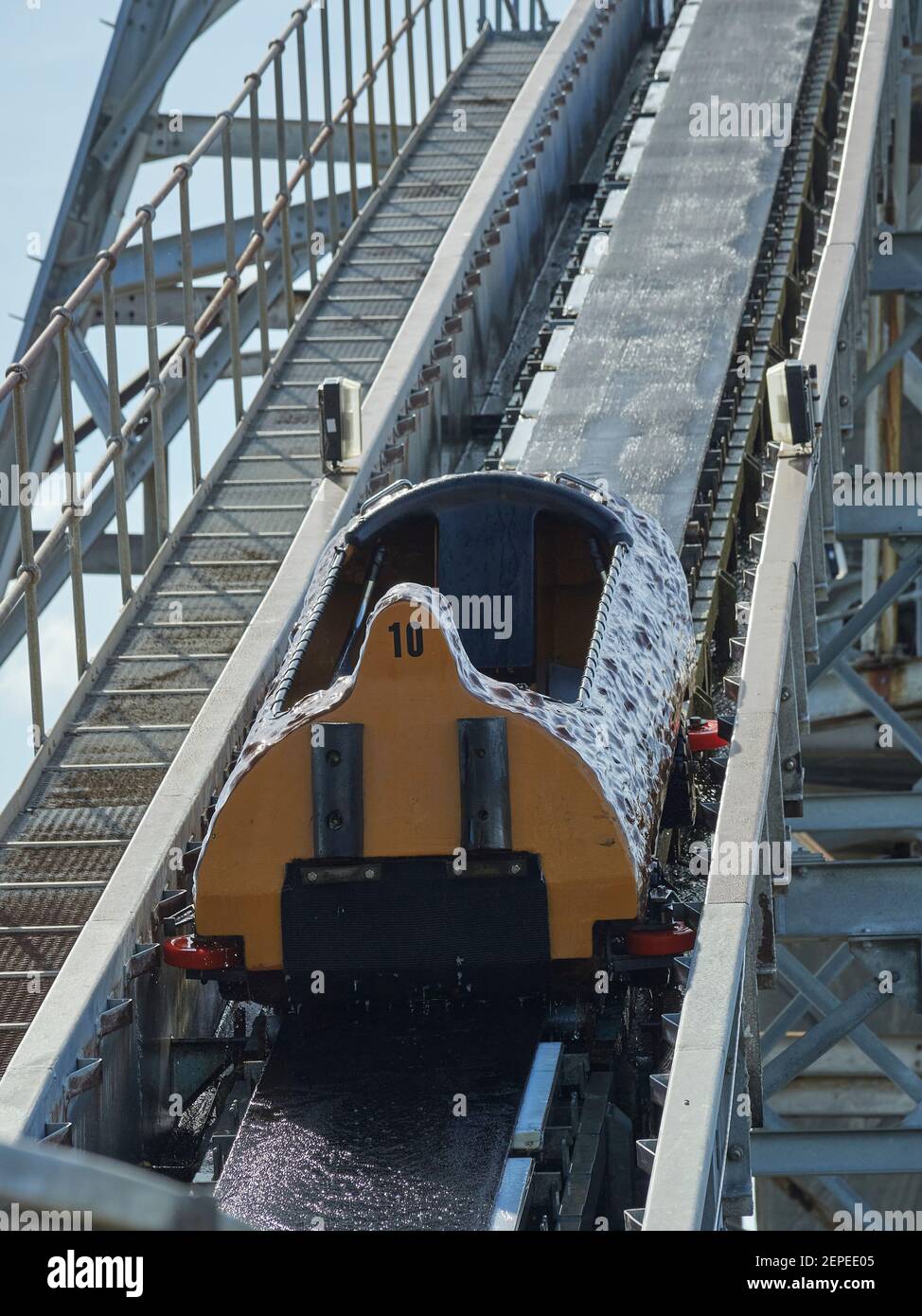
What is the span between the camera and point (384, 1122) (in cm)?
586

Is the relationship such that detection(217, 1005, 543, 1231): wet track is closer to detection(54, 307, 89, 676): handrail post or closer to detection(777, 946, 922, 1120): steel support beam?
detection(54, 307, 89, 676): handrail post

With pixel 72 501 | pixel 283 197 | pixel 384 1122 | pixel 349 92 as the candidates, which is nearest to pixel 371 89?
pixel 349 92

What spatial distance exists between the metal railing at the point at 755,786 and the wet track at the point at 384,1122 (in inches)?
22.1

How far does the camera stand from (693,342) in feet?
39.1

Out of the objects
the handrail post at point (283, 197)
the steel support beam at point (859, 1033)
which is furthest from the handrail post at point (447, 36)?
the steel support beam at point (859, 1033)

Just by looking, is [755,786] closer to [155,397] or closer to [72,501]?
[72,501]

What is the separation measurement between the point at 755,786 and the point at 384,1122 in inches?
78.7

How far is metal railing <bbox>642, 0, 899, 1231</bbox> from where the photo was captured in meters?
5.43

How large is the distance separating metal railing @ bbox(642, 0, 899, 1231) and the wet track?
1.84 ft

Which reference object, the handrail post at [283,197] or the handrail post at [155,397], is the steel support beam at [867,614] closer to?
the handrail post at [283,197]

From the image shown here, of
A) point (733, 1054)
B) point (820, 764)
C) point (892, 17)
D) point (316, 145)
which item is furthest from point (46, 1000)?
point (820, 764)
